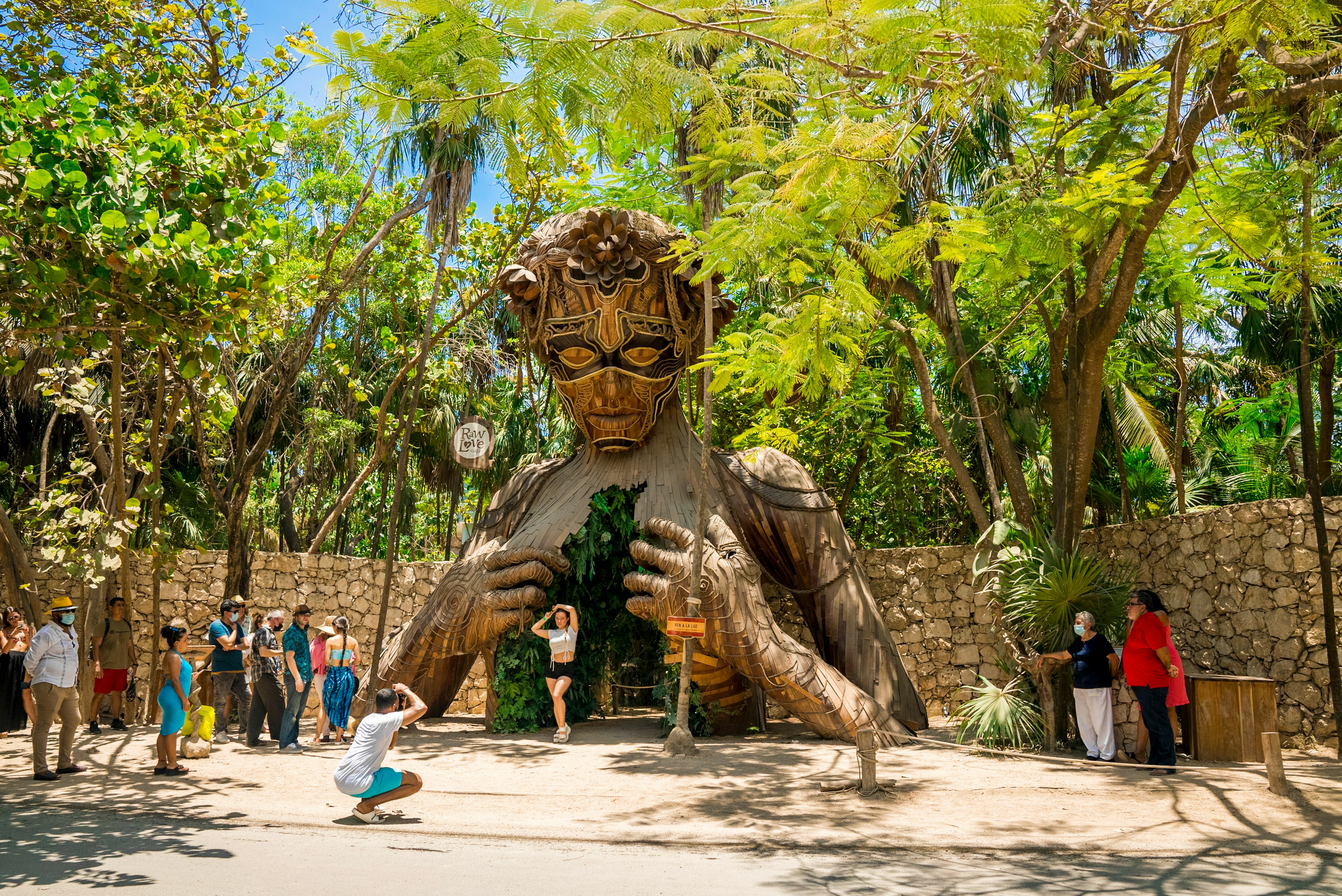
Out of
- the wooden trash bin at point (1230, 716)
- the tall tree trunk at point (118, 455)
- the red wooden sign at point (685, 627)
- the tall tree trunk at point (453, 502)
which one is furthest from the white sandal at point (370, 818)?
the tall tree trunk at point (453, 502)

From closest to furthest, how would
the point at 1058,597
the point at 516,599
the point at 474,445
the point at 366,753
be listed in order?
the point at 366,753
the point at 1058,597
the point at 516,599
the point at 474,445

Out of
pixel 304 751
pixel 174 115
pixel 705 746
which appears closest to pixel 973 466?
pixel 705 746

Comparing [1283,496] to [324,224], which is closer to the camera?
[1283,496]

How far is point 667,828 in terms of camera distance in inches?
224

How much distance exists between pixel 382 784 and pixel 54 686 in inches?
116

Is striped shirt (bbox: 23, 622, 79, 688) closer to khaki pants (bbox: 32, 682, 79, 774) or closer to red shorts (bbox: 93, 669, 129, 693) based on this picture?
khaki pants (bbox: 32, 682, 79, 774)

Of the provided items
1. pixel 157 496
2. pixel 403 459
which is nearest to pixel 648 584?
pixel 403 459

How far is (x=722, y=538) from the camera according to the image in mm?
8664

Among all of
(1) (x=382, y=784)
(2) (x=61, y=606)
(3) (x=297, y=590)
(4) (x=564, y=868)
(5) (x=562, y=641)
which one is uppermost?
(3) (x=297, y=590)

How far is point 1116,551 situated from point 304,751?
7468mm

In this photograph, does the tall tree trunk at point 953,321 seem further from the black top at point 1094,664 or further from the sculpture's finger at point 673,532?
the sculpture's finger at point 673,532

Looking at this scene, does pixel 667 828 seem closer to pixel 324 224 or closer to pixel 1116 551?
pixel 1116 551

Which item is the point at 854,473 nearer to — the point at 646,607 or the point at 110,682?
the point at 646,607

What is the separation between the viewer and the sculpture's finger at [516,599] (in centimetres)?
864
